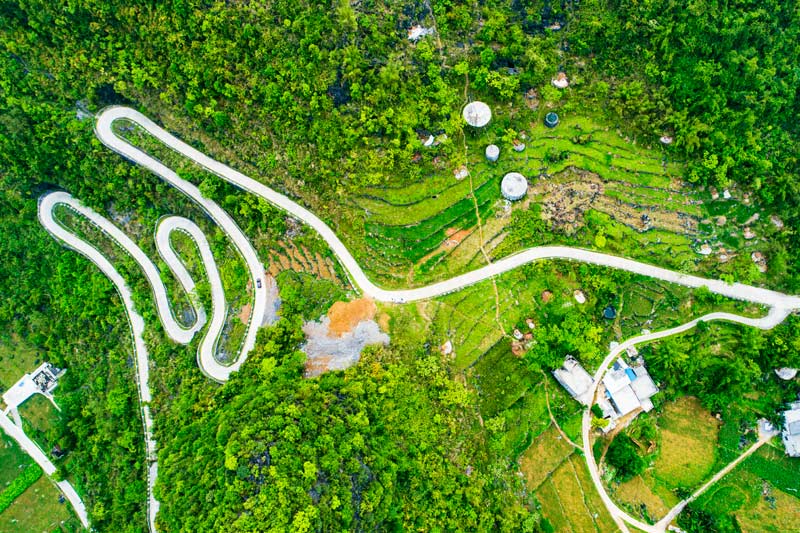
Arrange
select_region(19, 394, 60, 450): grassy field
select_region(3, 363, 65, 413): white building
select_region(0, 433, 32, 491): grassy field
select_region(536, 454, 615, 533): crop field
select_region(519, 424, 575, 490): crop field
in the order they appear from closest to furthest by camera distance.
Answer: select_region(536, 454, 615, 533): crop field, select_region(519, 424, 575, 490): crop field, select_region(0, 433, 32, 491): grassy field, select_region(19, 394, 60, 450): grassy field, select_region(3, 363, 65, 413): white building

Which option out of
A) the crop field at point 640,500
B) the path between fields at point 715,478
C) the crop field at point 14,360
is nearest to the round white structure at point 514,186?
the crop field at point 640,500

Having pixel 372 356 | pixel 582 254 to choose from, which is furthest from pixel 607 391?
pixel 372 356

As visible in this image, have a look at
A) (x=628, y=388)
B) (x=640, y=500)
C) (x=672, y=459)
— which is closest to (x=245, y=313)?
(x=628, y=388)

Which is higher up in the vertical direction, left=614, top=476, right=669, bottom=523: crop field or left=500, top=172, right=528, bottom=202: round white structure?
left=500, top=172, right=528, bottom=202: round white structure

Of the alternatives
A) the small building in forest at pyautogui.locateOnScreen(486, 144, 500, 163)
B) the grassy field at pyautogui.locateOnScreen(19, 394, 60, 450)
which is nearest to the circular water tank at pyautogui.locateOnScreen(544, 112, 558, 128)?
the small building in forest at pyautogui.locateOnScreen(486, 144, 500, 163)

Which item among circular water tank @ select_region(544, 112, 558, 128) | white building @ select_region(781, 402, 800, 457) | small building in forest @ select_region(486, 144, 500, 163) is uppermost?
small building in forest @ select_region(486, 144, 500, 163)

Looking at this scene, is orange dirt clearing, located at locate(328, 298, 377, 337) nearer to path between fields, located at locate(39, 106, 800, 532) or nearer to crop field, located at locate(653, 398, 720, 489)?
path between fields, located at locate(39, 106, 800, 532)

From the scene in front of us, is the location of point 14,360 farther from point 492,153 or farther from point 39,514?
point 492,153
